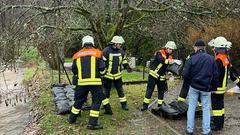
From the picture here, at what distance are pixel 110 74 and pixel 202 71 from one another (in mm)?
3131

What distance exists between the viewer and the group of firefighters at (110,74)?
8.20 meters

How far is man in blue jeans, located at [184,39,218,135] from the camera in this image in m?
7.76

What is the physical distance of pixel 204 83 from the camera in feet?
25.4

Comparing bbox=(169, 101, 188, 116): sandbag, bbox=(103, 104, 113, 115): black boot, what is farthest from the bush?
bbox=(169, 101, 188, 116): sandbag

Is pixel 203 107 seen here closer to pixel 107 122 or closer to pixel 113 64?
pixel 107 122

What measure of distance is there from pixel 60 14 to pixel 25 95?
6534 millimetres

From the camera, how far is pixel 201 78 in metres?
7.76

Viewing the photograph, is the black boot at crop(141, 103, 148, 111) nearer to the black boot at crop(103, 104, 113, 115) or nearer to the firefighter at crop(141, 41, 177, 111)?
the firefighter at crop(141, 41, 177, 111)

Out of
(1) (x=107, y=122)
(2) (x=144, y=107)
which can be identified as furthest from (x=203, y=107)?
(2) (x=144, y=107)

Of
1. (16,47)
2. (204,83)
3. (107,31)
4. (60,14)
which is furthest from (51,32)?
(204,83)

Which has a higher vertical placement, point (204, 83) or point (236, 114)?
point (204, 83)

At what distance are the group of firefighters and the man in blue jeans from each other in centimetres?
38

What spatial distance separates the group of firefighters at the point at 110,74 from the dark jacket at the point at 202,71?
17.1 inches

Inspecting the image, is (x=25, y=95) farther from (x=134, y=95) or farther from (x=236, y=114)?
(x=236, y=114)
